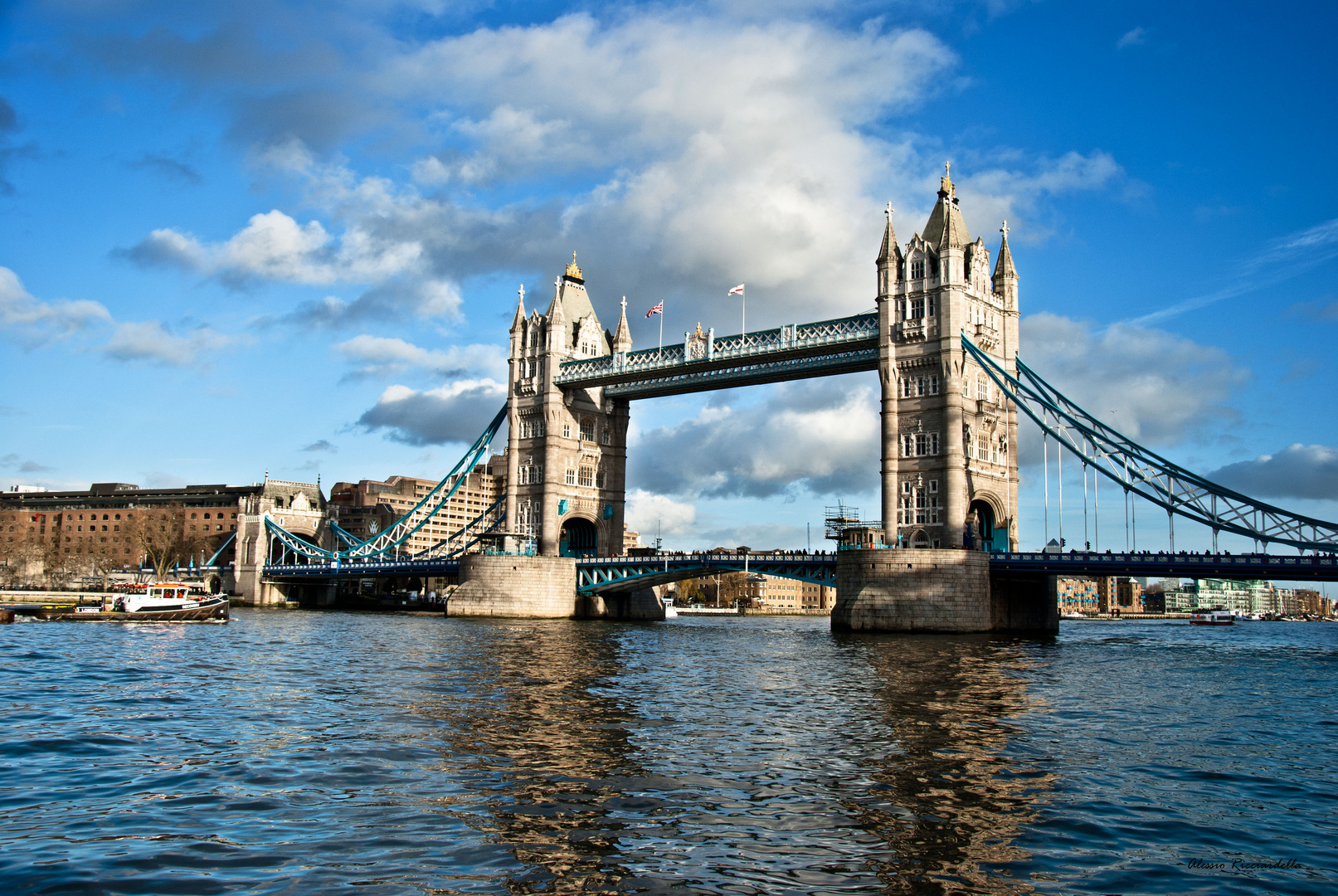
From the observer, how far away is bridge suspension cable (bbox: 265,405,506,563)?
101125 mm

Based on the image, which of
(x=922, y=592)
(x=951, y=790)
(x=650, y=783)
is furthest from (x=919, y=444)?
(x=650, y=783)

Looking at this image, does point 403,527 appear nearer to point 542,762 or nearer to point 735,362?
point 735,362

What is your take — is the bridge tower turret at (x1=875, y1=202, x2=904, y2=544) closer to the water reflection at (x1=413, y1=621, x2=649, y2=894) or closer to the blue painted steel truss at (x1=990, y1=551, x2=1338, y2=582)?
the blue painted steel truss at (x1=990, y1=551, x2=1338, y2=582)

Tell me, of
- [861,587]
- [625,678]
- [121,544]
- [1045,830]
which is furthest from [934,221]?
[121,544]

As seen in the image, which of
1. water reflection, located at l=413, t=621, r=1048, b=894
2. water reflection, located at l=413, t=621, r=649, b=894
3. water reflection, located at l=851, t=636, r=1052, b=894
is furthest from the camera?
water reflection, located at l=413, t=621, r=649, b=894

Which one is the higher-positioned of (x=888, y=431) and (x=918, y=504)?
Answer: (x=888, y=431)

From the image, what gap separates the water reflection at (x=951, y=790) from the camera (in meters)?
12.2

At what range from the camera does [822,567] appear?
70.8 m

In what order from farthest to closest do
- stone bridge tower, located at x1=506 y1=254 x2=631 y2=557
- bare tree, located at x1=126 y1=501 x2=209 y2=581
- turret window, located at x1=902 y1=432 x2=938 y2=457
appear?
bare tree, located at x1=126 y1=501 x2=209 y2=581 → stone bridge tower, located at x1=506 y1=254 x2=631 y2=557 → turret window, located at x1=902 y1=432 x2=938 y2=457

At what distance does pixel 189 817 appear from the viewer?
547 inches

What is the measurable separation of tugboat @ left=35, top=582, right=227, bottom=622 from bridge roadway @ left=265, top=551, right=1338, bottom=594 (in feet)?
91.0

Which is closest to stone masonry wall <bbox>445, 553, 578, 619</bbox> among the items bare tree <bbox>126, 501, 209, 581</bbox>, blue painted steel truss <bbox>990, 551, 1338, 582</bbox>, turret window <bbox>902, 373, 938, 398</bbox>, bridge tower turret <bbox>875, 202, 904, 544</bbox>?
bridge tower turret <bbox>875, 202, 904, 544</bbox>

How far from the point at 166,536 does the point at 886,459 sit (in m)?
125

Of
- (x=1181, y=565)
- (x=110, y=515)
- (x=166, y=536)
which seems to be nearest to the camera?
Result: (x=1181, y=565)
